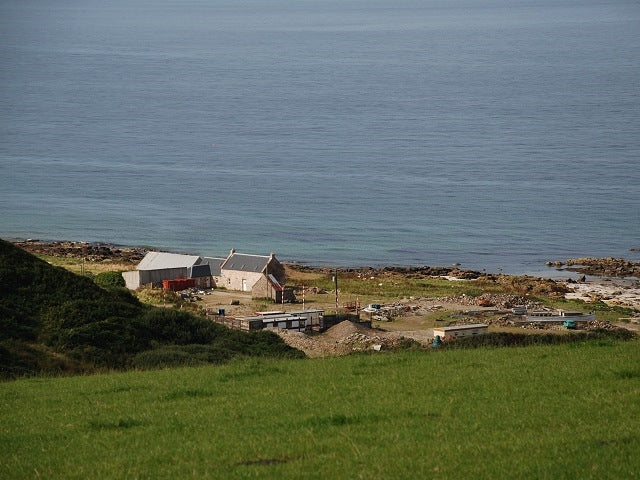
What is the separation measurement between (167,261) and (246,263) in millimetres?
4505

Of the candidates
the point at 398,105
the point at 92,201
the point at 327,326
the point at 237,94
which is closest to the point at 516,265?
the point at 327,326

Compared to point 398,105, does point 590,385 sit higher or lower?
lower

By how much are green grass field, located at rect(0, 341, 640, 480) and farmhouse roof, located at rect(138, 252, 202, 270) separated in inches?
1492

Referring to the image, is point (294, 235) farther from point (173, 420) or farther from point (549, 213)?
point (173, 420)

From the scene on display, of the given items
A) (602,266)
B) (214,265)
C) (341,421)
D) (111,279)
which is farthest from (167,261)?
(341,421)

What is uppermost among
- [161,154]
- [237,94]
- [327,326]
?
[237,94]

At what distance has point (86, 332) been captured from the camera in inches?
934

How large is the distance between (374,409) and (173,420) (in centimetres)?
242

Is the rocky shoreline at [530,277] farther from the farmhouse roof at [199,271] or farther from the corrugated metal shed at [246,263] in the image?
the corrugated metal shed at [246,263]

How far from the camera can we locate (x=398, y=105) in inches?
6393

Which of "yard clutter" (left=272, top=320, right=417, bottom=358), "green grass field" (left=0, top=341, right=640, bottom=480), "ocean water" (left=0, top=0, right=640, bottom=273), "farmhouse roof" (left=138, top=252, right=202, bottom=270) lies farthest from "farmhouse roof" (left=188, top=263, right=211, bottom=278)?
"green grass field" (left=0, top=341, right=640, bottom=480)

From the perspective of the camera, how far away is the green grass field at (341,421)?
10492 millimetres

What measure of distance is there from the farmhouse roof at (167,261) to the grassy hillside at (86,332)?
1031 inches

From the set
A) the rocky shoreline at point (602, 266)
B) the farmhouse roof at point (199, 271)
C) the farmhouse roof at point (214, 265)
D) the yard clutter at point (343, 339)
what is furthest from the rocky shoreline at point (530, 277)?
the yard clutter at point (343, 339)
